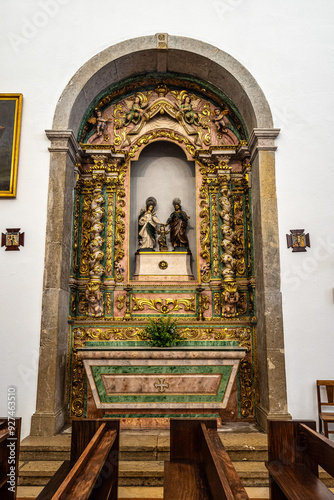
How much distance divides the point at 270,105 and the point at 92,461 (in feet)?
15.7

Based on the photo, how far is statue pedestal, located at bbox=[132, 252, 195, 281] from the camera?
19.2 feet

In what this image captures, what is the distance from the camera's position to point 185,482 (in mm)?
2209

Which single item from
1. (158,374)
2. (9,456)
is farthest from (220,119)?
(9,456)

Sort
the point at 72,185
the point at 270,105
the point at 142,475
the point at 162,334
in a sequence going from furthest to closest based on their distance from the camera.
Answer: the point at 72,185, the point at 270,105, the point at 162,334, the point at 142,475

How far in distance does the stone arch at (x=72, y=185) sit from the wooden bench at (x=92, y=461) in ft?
Result: 7.16

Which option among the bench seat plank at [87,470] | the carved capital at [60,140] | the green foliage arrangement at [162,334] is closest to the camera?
the bench seat plank at [87,470]

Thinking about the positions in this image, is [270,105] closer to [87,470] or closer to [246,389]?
[246,389]

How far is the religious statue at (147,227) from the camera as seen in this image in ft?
19.8

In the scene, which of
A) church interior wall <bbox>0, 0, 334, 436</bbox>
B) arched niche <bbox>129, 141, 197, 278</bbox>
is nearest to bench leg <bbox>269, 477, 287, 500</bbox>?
church interior wall <bbox>0, 0, 334, 436</bbox>

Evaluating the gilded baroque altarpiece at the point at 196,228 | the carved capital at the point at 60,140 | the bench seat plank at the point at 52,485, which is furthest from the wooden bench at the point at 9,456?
the carved capital at the point at 60,140

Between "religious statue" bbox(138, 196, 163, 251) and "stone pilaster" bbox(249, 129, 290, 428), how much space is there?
1.58 metres

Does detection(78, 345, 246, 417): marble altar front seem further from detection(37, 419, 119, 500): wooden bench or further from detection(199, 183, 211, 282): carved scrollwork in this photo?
detection(37, 419, 119, 500): wooden bench

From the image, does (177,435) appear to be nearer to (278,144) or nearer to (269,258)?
(269,258)

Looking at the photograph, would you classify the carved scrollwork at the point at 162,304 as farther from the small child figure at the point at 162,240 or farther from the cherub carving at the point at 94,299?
the small child figure at the point at 162,240
